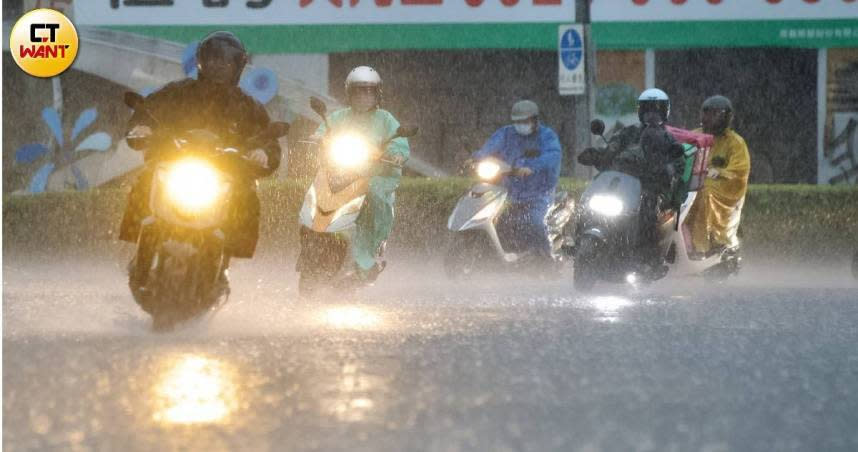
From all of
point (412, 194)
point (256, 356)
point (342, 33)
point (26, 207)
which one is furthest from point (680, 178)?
point (342, 33)

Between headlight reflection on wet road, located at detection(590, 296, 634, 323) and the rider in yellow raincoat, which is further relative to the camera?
the rider in yellow raincoat

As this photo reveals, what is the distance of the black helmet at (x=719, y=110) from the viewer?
1666 cm

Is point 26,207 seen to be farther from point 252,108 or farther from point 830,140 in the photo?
point 830,140

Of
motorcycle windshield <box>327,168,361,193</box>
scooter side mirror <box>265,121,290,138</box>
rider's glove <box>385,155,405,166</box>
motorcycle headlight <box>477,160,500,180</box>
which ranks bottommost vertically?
motorcycle headlight <box>477,160,500,180</box>

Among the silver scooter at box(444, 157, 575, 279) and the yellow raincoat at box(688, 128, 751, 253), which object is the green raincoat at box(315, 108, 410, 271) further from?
the yellow raincoat at box(688, 128, 751, 253)

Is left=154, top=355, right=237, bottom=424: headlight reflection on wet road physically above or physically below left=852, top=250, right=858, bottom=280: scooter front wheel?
above

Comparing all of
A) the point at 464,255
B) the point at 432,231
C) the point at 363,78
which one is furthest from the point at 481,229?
the point at 432,231

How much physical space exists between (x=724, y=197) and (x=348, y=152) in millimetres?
4760

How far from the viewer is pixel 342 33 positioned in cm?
2545

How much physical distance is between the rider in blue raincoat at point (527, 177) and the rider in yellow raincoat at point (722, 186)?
1274 millimetres

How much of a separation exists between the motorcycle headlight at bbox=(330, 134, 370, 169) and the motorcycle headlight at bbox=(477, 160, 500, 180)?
9.82ft

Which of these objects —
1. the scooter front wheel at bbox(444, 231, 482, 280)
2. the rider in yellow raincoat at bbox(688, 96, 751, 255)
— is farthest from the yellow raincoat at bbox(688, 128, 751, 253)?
the scooter front wheel at bbox(444, 231, 482, 280)

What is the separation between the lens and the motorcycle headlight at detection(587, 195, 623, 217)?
47.3 feet

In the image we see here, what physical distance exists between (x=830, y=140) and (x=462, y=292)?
43.6ft
